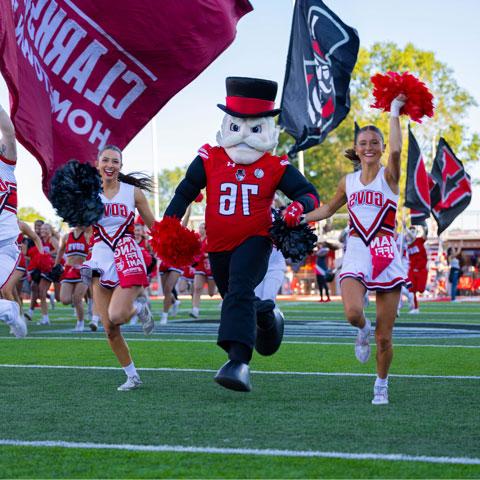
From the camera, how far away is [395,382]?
673 cm

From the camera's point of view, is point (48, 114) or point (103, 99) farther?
point (103, 99)

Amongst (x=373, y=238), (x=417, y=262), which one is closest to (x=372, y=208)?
(x=373, y=238)

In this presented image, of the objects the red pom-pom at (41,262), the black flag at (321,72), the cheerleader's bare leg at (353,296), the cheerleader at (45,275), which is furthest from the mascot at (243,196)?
the red pom-pom at (41,262)

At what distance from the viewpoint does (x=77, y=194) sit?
20.0ft

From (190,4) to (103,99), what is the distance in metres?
1.28

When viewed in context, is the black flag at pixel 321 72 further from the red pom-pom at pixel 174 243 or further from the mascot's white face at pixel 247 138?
the red pom-pom at pixel 174 243

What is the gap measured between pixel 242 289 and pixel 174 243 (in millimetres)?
531

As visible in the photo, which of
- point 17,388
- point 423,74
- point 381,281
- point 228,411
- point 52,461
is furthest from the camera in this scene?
point 423,74

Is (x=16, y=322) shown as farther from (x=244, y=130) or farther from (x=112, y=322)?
(x=244, y=130)

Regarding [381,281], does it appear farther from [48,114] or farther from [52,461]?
[48,114]

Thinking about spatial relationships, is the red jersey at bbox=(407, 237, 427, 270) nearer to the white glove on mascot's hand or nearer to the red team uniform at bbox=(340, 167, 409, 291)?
the red team uniform at bbox=(340, 167, 409, 291)

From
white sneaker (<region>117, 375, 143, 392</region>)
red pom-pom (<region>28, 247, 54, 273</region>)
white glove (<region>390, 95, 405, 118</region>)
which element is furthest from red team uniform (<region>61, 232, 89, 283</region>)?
white glove (<region>390, 95, 405, 118</region>)

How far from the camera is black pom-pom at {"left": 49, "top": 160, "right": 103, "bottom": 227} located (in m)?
6.07

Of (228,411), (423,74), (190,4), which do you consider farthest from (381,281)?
(423,74)
